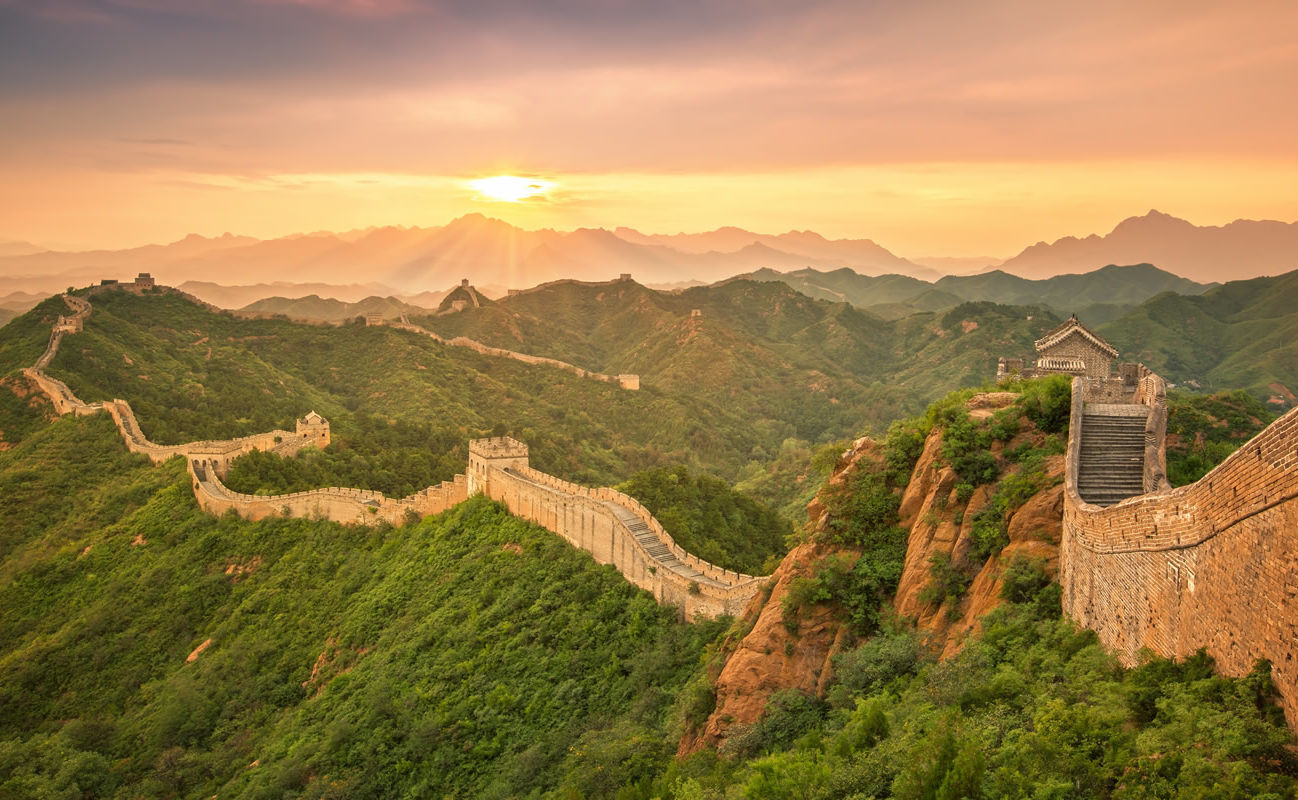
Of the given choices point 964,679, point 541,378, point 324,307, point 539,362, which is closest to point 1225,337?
point 541,378

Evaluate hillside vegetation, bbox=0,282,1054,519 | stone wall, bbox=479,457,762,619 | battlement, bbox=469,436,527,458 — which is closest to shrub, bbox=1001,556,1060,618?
stone wall, bbox=479,457,762,619

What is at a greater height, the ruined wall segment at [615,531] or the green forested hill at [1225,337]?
the green forested hill at [1225,337]

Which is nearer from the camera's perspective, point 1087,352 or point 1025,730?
point 1025,730

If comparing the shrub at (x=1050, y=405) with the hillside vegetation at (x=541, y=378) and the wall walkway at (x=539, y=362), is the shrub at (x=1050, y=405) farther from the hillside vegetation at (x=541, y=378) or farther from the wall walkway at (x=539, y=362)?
the wall walkway at (x=539, y=362)

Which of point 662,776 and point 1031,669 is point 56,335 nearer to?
point 662,776

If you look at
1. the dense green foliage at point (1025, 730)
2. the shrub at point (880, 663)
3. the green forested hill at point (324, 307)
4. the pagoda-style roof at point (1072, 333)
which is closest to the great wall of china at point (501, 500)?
the shrub at point (880, 663)

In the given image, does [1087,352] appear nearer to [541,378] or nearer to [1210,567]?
[1210,567]
